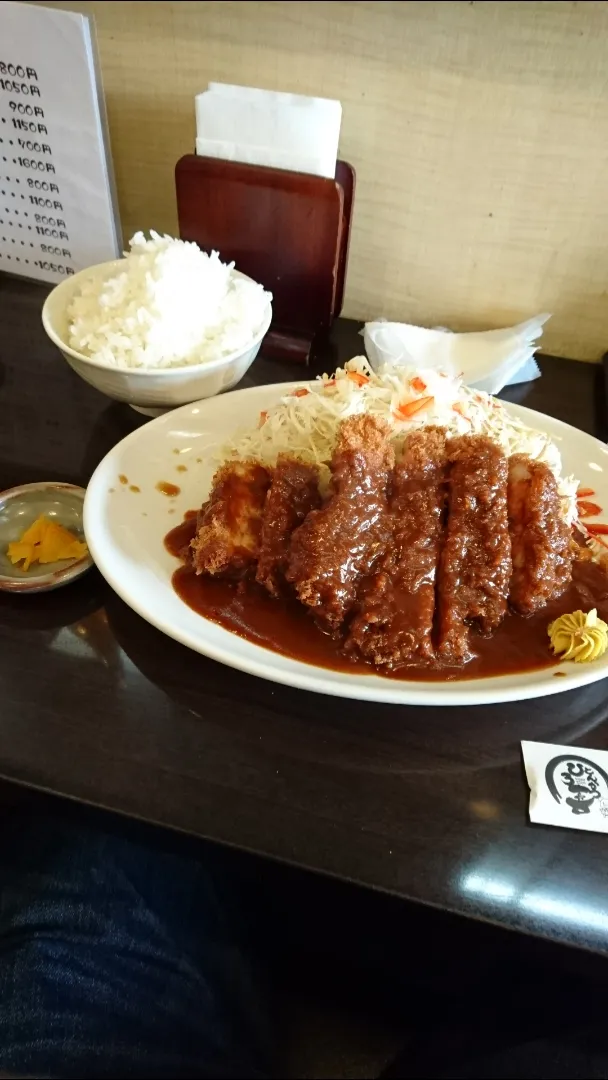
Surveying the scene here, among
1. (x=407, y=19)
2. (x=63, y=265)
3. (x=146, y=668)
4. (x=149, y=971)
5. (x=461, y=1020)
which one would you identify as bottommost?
(x=461, y=1020)

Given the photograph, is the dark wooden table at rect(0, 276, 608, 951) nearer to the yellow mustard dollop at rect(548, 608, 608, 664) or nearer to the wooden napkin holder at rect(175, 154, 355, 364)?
the yellow mustard dollop at rect(548, 608, 608, 664)

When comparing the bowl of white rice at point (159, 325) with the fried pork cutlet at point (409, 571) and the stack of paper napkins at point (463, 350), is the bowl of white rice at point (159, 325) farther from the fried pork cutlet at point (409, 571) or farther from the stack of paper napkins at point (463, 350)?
the fried pork cutlet at point (409, 571)

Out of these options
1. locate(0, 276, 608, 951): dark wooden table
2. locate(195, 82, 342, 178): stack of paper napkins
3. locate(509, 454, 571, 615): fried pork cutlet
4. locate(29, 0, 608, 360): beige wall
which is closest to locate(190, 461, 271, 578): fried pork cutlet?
locate(0, 276, 608, 951): dark wooden table

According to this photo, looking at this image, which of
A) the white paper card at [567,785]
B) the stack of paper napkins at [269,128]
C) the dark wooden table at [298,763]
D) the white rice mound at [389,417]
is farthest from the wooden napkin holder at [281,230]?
the white paper card at [567,785]

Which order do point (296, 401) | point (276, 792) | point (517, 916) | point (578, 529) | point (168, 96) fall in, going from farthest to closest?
A: point (168, 96), point (296, 401), point (578, 529), point (276, 792), point (517, 916)

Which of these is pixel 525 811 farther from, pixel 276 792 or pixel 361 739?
pixel 276 792

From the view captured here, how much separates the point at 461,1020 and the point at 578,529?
1.04 metres

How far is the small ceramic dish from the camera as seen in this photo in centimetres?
146

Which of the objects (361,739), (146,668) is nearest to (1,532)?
(146,668)

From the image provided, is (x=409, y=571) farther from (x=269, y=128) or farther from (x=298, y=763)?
(x=269, y=128)

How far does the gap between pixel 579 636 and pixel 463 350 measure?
103 centimetres

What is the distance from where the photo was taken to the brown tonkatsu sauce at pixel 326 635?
136 centimetres

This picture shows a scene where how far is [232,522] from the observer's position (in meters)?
1.51

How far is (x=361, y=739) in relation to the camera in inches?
51.6
